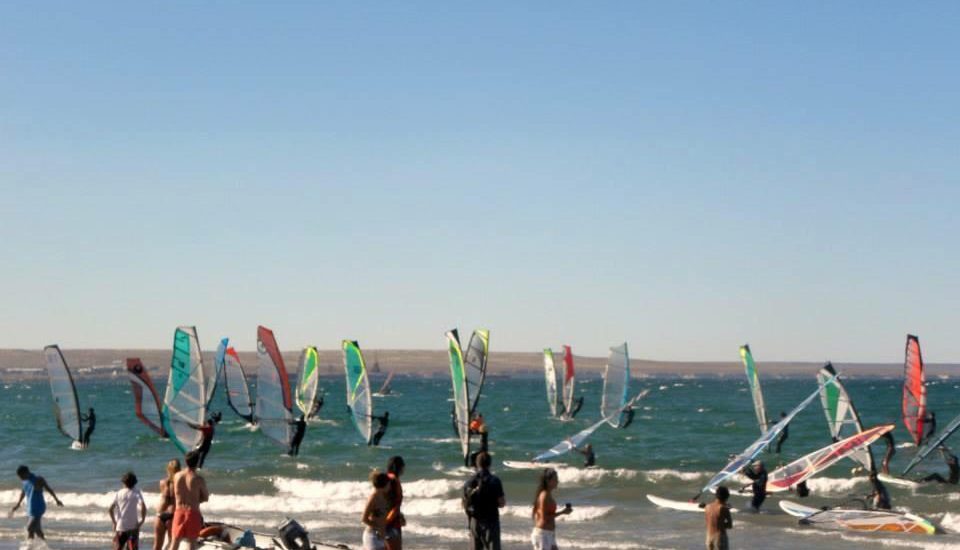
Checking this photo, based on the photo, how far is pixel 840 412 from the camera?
22.5 m

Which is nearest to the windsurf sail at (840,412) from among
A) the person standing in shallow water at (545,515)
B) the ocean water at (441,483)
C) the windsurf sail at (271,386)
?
the ocean water at (441,483)

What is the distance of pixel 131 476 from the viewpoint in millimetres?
11469

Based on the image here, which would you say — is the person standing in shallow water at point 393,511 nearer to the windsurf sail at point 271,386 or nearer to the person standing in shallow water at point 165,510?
the person standing in shallow water at point 165,510

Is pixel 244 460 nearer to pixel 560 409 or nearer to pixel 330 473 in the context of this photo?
pixel 330 473

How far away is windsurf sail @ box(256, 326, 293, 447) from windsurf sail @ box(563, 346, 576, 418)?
64.4 feet

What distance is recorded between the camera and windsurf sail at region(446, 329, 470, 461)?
22.4 m

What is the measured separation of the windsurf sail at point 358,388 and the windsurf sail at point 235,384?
2.56 metres

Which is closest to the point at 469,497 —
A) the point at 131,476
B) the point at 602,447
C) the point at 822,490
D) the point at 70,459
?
the point at 131,476

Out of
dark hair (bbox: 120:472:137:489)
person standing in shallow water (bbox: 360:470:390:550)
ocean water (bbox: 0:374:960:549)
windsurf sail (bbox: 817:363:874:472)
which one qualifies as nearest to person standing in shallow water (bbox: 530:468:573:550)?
person standing in shallow water (bbox: 360:470:390:550)

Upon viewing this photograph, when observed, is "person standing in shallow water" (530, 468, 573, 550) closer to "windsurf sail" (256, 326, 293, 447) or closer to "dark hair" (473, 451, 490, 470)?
"dark hair" (473, 451, 490, 470)

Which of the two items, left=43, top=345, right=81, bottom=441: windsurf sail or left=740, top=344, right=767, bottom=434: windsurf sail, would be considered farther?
left=740, top=344, right=767, bottom=434: windsurf sail

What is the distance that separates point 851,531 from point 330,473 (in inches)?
598

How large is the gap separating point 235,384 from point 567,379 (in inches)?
731

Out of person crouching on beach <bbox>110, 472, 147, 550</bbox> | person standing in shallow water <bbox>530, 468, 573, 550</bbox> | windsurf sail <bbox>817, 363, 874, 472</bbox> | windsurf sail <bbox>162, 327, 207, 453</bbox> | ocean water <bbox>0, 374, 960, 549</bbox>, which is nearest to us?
person standing in shallow water <bbox>530, 468, 573, 550</bbox>
